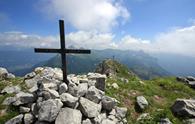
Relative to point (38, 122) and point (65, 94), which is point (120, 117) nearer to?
point (65, 94)

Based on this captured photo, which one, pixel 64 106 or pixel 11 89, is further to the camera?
pixel 11 89

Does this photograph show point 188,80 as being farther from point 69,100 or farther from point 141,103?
point 69,100

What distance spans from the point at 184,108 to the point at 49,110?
1079 cm


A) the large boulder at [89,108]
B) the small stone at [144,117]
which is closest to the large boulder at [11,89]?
the large boulder at [89,108]

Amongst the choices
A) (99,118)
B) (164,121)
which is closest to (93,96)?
(99,118)

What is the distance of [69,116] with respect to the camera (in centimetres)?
1371

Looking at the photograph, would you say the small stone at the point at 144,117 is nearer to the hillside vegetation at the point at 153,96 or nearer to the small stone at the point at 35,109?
the hillside vegetation at the point at 153,96

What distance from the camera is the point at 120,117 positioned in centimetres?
1625

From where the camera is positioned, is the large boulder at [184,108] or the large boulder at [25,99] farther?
the large boulder at [184,108]

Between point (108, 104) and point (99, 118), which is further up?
point (108, 104)

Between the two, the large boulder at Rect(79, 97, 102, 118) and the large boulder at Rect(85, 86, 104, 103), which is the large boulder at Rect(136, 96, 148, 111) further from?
the large boulder at Rect(79, 97, 102, 118)

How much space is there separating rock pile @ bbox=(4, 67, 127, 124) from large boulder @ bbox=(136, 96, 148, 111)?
2296 mm

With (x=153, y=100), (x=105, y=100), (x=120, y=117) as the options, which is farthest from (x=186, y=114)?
(x=105, y=100)

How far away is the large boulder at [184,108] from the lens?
17094mm
